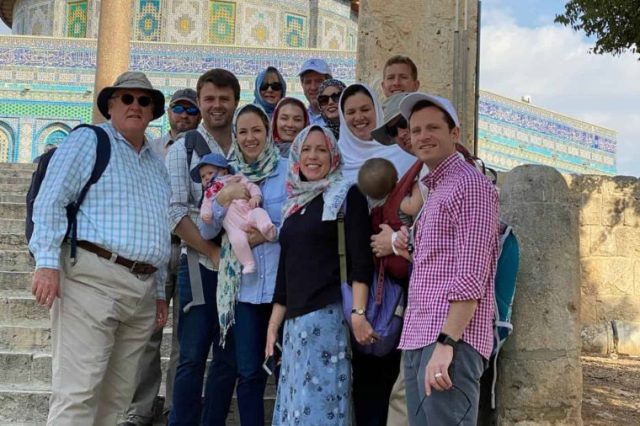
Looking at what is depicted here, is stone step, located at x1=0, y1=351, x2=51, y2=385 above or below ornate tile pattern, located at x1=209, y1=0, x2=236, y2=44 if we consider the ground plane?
below

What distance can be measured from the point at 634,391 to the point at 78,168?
4298mm

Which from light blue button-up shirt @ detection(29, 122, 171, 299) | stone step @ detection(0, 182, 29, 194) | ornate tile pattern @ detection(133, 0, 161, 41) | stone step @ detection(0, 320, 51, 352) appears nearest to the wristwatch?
light blue button-up shirt @ detection(29, 122, 171, 299)

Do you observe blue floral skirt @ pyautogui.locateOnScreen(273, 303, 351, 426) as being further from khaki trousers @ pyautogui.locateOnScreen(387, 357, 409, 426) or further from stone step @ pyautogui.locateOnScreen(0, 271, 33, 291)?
stone step @ pyautogui.locateOnScreen(0, 271, 33, 291)

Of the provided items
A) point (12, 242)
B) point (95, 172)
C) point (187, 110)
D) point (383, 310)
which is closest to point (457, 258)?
point (383, 310)

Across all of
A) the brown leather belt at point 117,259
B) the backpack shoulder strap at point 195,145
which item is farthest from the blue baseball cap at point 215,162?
the brown leather belt at point 117,259

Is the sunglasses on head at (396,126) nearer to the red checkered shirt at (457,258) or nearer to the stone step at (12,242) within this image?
the red checkered shirt at (457,258)

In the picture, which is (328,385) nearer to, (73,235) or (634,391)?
(73,235)

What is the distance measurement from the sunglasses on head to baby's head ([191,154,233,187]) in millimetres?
865

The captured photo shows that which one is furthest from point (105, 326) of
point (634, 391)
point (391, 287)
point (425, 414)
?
point (634, 391)

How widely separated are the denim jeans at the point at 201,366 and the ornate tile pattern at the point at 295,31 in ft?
75.4

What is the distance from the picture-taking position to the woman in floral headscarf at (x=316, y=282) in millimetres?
3084

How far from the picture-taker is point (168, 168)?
387cm

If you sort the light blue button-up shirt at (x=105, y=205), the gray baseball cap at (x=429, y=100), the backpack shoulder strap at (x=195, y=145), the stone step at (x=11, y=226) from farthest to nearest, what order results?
1. the stone step at (x=11, y=226)
2. the backpack shoulder strap at (x=195, y=145)
3. the light blue button-up shirt at (x=105, y=205)
4. the gray baseball cap at (x=429, y=100)

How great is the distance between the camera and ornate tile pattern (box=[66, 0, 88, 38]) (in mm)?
26203
